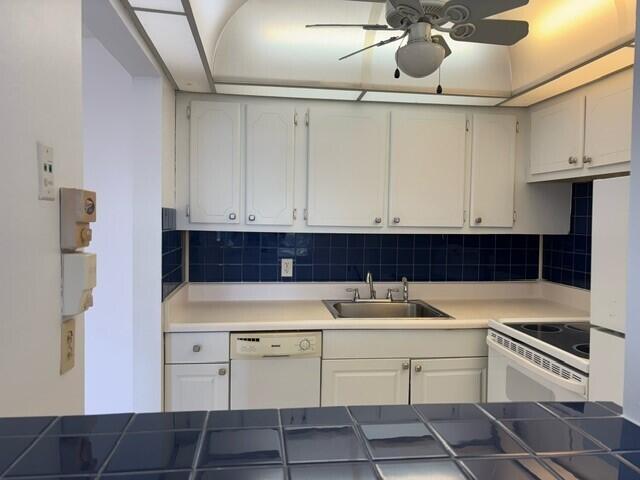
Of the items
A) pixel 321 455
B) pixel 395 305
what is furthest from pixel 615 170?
pixel 321 455

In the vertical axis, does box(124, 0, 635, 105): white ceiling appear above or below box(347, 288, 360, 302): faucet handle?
above

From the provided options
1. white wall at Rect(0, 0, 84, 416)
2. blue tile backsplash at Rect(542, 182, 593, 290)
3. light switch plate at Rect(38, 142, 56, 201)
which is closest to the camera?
white wall at Rect(0, 0, 84, 416)

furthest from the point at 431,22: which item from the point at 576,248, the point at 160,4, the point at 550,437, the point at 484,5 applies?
the point at 576,248

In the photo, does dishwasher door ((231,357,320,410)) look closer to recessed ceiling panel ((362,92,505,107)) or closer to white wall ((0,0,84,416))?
white wall ((0,0,84,416))

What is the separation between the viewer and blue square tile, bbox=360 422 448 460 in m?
0.52

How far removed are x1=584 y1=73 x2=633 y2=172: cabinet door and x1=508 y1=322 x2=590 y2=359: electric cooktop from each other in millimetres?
821

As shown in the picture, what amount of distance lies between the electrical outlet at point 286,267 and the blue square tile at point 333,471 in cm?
236

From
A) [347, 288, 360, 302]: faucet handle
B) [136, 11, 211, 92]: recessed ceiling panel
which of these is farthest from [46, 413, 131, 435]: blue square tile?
[347, 288, 360, 302]: faucet handle

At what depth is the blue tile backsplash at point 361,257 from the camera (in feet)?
9.20

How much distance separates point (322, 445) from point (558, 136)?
2.47 meters

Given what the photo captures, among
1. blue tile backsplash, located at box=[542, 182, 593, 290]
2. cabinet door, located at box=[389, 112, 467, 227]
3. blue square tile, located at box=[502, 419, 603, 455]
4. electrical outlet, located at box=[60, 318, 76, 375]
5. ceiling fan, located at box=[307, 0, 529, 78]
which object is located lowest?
electrical outlet, located at box=[60, 318, 76, 375]

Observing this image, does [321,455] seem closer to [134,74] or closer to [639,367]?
[639,367]

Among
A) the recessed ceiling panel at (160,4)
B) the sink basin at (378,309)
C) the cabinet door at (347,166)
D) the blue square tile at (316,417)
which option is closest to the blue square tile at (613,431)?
the blue square tile at (316,417)

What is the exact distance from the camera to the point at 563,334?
2094mm
